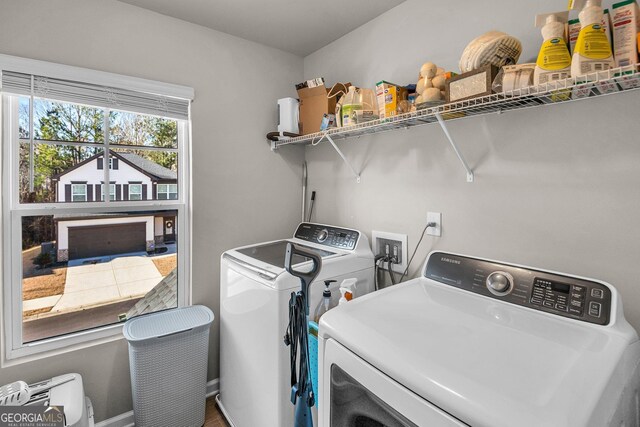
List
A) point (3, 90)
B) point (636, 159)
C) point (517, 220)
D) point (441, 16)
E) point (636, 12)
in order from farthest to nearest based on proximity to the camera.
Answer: point (441, 16)
point (3, 90)
point (517, 220)
point (636, 159)
point (636, 12)

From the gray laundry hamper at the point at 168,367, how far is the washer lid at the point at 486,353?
1166 millimetres

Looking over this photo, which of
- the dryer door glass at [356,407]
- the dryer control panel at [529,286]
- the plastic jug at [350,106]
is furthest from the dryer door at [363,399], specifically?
the plastic jug at [350,106]

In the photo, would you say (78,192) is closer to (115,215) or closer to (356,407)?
(115,215)

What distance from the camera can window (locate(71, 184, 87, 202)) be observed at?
1.79 metres

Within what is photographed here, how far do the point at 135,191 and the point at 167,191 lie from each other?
191 mm

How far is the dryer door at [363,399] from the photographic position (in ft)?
2.47

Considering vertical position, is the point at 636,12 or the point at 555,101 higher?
the point at 636,12

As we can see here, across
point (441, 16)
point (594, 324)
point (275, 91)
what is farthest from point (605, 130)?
point (275, 91)

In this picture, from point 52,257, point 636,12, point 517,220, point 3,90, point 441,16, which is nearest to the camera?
point 636,12

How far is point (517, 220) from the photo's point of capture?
54.5 inches

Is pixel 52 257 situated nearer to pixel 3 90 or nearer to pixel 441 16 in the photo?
pixel 3 90

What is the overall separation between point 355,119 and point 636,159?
114cm

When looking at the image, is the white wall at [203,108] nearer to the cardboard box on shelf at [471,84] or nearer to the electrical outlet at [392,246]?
the electrical outlet at [392,246]

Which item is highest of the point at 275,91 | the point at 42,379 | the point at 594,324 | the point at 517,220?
the point at 275,91
